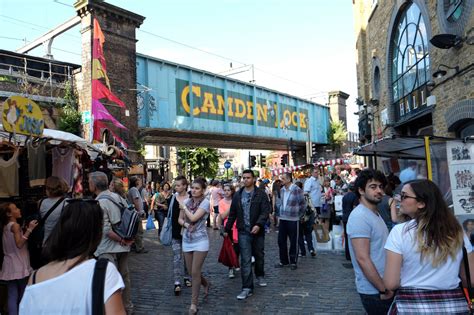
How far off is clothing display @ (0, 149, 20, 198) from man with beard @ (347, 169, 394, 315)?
15.5 ft

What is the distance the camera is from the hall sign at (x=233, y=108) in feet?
61.6

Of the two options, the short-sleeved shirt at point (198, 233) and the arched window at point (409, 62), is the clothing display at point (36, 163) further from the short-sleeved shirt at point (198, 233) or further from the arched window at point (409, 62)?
the arched window at point (409, 62)

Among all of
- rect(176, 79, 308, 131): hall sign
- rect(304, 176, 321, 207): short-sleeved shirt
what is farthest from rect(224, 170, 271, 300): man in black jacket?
rect(176, 79, 308, 131): hall sign

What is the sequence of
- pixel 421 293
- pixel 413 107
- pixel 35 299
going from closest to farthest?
1. pixel 35 299
2. pixel 421 293
3. pixel 413 107

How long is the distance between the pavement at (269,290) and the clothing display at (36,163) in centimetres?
233

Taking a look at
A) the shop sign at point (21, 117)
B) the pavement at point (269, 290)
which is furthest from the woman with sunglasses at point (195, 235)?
the shop sign at point (21, 117)

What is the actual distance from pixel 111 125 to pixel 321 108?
18.9m

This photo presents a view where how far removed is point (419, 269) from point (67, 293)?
6.34ft

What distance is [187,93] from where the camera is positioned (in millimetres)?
18828

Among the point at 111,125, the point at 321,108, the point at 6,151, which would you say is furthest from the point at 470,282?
the point at 321,108

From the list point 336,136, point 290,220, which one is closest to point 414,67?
point 290,220

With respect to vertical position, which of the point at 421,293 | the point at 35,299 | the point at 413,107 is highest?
the point at 413,107

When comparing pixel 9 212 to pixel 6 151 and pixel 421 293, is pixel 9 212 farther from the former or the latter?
pixel 421 293

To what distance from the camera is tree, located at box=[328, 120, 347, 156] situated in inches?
1215
